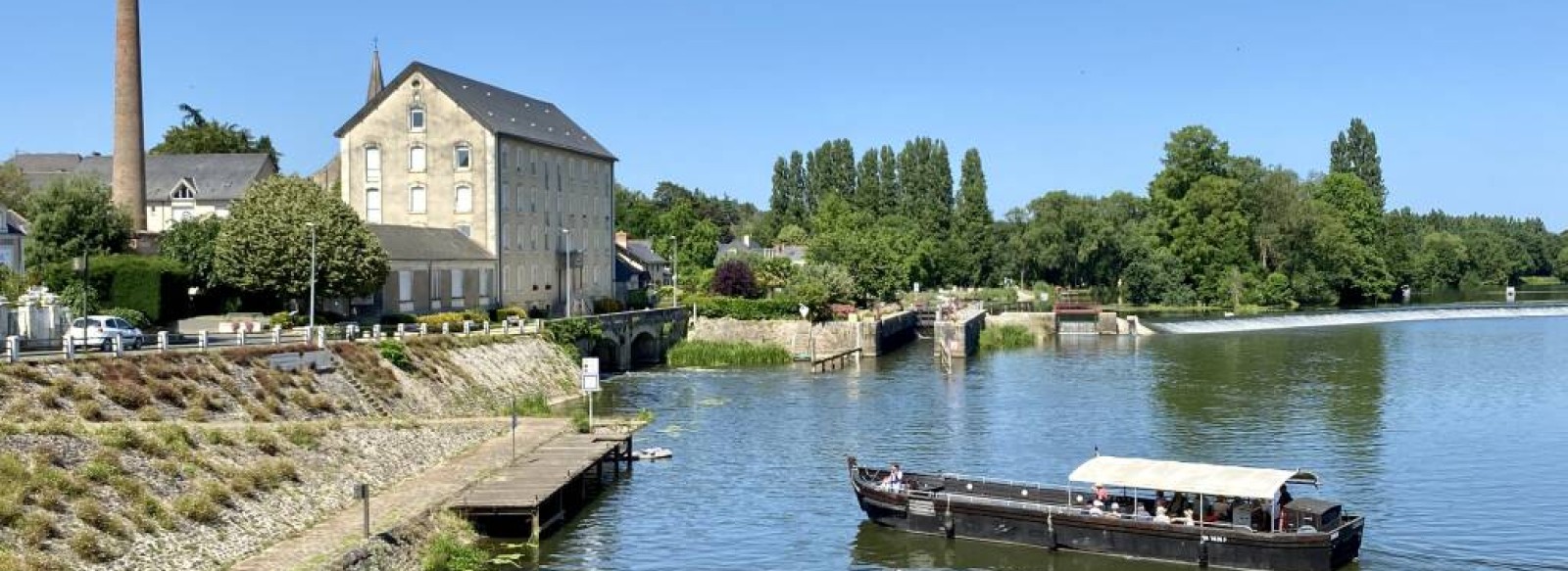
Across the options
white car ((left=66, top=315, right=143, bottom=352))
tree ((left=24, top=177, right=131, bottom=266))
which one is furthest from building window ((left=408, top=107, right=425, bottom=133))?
white car ((left=66, top=315, right=143, bottom=352))

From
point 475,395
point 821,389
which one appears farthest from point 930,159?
point 475,395

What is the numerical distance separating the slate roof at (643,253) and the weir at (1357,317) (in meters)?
51.6

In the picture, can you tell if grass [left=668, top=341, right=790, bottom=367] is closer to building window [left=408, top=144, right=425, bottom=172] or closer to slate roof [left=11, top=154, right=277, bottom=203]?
building window [left=408, top=144, right=425, bottom=172]

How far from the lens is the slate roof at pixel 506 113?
89756 mm

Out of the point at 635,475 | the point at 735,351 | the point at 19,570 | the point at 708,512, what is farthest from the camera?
the point at 735,351

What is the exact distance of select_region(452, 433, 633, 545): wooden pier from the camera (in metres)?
39.8

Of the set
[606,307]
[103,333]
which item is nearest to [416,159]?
[606,307]

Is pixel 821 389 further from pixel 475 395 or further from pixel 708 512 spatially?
pixel 708 512

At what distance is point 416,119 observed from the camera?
90375mm

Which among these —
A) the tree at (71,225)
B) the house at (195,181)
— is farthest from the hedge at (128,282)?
the house at (195,181)

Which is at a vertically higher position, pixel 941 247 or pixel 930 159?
pixel 930 159

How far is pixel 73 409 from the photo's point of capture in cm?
4206

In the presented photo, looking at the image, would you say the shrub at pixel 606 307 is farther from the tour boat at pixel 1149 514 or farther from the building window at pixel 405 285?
the tour boat at pixel 1149 514

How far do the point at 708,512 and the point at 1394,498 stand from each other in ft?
72.0
